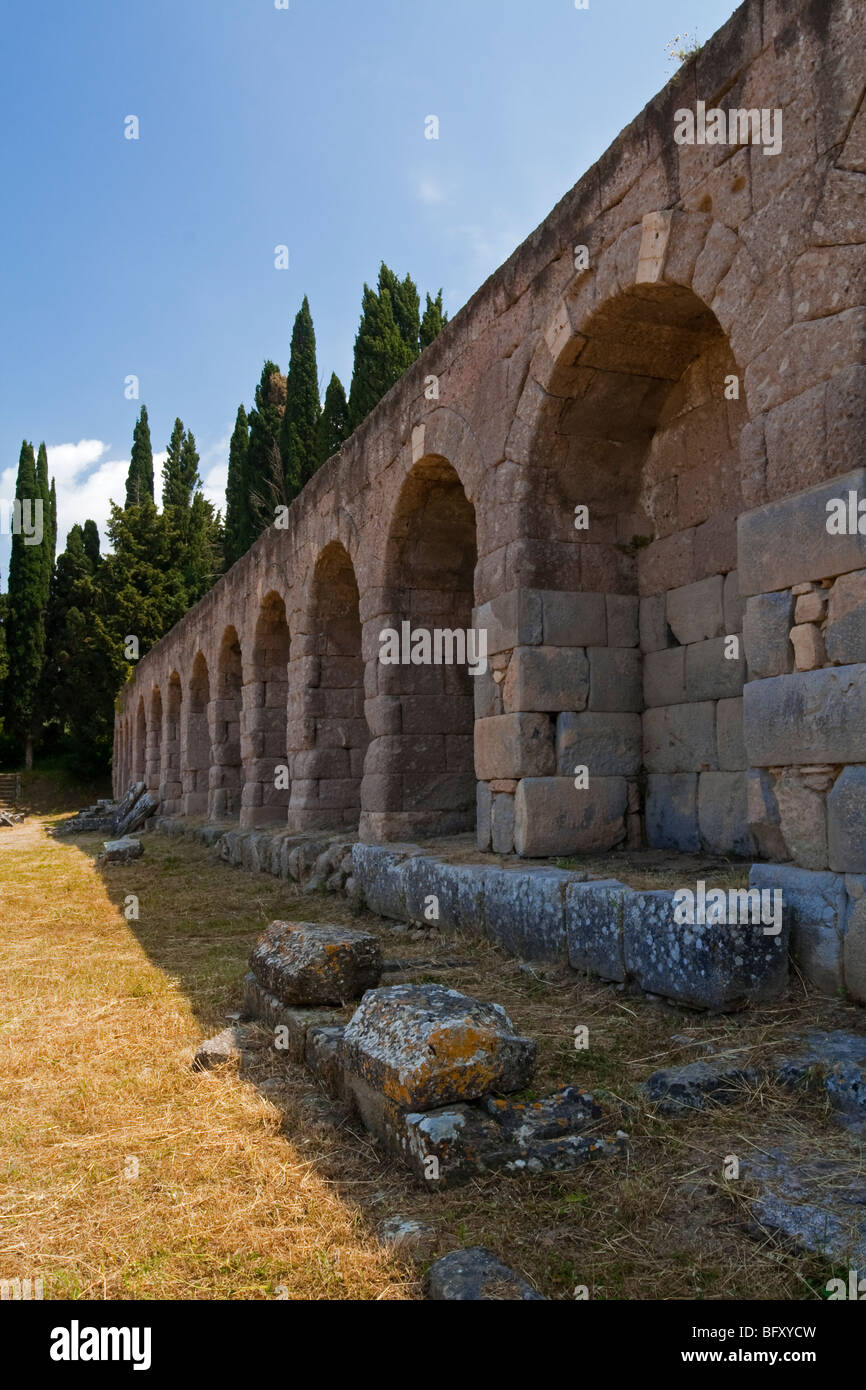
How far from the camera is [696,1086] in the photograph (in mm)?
3090

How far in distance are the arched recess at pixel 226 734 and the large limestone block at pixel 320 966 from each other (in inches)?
425

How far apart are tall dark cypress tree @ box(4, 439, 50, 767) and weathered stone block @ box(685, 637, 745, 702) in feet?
103

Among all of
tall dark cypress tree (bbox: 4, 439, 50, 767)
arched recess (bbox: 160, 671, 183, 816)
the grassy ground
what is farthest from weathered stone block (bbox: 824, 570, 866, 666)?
tall dark cypress tree (bbox: 4, 439, 50, 767)

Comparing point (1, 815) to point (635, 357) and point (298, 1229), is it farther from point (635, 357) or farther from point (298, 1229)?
point (298, 1229)

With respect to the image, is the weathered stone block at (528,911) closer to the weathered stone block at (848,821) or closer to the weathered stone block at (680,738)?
the weathered stone block at (680,738)

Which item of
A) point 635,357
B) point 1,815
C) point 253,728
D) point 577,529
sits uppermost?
point 635,357

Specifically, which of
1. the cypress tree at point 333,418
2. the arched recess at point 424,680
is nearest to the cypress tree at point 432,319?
the cypress tree at point 333,418

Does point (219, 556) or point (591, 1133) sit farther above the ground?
point (219, 556)

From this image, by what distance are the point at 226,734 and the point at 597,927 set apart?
11644 mm

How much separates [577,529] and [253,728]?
7703mm

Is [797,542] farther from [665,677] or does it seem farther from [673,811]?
[673,811]

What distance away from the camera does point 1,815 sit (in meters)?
24.5

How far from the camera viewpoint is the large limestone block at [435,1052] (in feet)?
9.44
